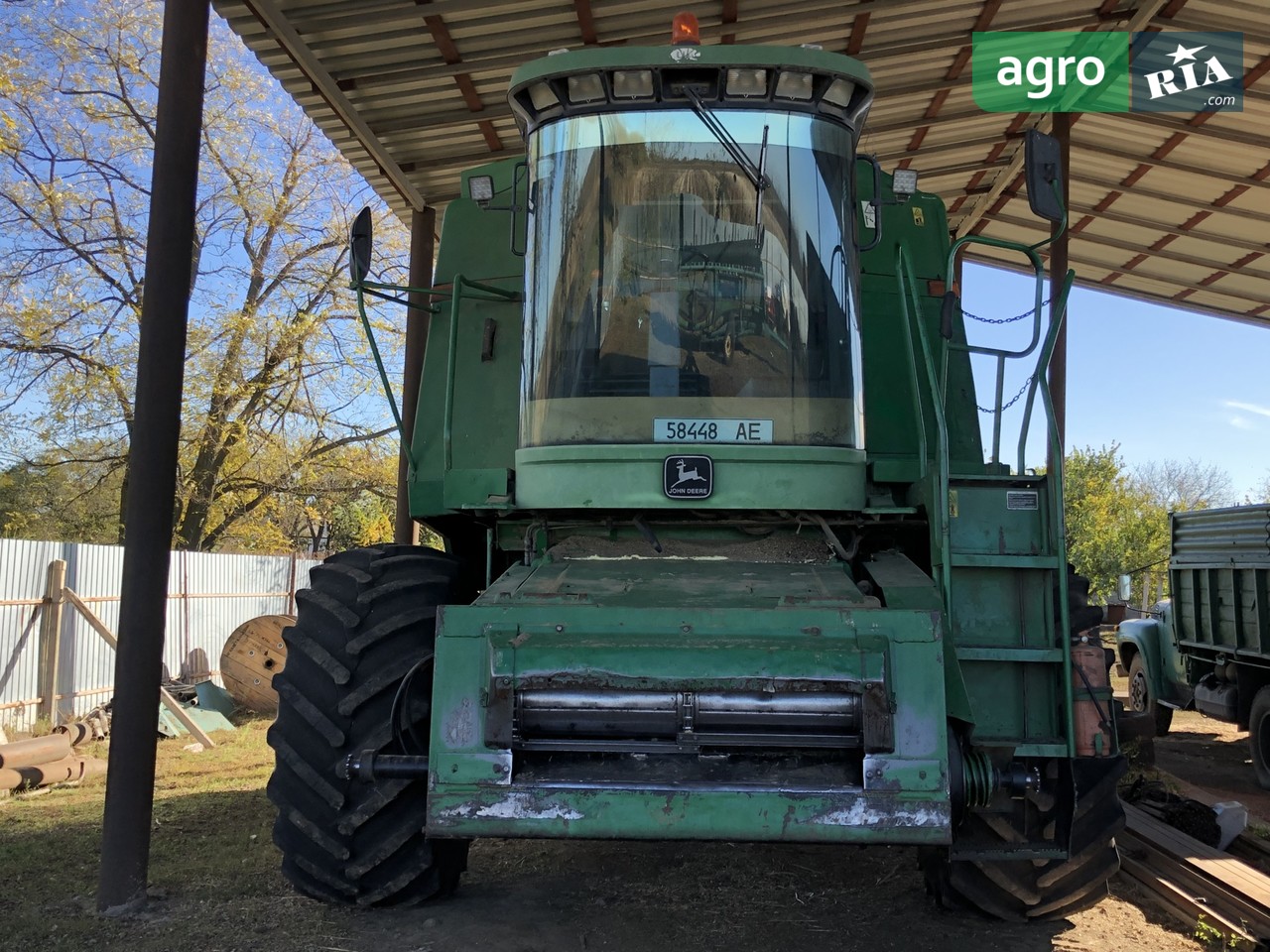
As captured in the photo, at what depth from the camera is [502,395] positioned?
6090mm

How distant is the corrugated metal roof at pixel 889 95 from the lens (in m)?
9.99

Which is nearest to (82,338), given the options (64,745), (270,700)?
(270,700)

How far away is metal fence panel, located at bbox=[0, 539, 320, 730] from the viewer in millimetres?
10859

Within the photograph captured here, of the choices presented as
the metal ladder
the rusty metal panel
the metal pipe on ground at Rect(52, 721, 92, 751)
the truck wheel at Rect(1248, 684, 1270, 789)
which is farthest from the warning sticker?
the metal pipe on ground at Rect(52, 721, 92, 751)

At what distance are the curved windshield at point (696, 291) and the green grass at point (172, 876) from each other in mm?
2438

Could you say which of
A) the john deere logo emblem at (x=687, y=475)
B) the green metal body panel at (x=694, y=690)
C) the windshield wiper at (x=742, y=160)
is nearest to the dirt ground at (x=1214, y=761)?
the green metal body panel at (x=694, y=690)

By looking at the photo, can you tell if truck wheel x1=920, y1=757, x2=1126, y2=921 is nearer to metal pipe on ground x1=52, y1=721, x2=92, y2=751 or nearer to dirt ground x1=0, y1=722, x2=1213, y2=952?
dirt ground x1=0, y1=722, x2=1213, y2=952

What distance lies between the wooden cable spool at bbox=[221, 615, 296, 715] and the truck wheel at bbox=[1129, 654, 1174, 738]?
9705mm

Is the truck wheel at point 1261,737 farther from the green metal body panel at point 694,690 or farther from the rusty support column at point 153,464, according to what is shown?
the rusty support column at point 153,464

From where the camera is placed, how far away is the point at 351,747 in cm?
452

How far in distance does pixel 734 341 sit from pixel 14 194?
21.4 meters

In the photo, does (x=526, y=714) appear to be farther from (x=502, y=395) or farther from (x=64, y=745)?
(x=64, y=745)

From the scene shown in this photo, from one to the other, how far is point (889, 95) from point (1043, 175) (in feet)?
28.6

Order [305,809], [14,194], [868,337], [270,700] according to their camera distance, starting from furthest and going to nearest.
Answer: [14,194] < [270,700] < [868,337] < [305,809]
